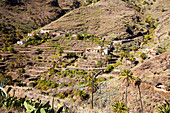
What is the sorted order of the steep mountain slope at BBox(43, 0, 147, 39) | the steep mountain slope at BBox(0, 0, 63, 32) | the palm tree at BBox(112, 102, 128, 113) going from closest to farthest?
the palm tree at BBox(112, 102, 128, 113) < the steep mountain slope at BBox(43, 0, 147, 39) < the steep mountain slope at BBox(0, 0, 63, 32)

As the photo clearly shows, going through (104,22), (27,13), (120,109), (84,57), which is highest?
(27,13)

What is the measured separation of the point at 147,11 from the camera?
124250 millimetres

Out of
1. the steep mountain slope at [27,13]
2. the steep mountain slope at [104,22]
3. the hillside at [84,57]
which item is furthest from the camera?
the steep mountain slope at [27,13]

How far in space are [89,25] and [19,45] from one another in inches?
2193

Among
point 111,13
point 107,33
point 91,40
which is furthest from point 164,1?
point 91,40

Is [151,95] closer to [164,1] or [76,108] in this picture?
[76,108]

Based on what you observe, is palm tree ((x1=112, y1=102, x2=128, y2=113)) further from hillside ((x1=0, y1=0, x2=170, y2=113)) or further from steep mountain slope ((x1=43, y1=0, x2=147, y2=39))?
steep mountain slope ((x1=43, y1=0, x2=147, y2=39))

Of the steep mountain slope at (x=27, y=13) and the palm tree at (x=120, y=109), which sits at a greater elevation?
the steep mountain slope at (x=27, y=13)

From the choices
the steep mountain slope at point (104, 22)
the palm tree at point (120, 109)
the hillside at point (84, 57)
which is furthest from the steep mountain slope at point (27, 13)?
the palm tree at point (120, 109)

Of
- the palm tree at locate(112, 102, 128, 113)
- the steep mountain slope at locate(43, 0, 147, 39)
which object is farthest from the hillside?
the palm tree at locate(112, 102, 128, 113)

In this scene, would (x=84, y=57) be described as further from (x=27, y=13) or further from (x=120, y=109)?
(x=27, y=13)

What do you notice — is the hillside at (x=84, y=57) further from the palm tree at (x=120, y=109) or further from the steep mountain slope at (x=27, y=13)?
the palm tree at (x=120, y=109)

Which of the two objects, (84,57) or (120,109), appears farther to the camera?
(84,57)

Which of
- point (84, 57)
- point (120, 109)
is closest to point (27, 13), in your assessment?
point (84, 57)
